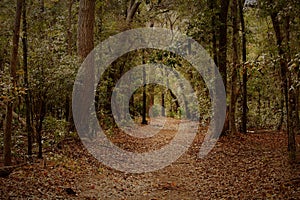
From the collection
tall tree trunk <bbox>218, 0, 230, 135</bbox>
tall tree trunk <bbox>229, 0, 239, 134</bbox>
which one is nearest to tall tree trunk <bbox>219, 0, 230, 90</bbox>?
tall tree trunk <bbox>218, 0, 230, 135</bbox>

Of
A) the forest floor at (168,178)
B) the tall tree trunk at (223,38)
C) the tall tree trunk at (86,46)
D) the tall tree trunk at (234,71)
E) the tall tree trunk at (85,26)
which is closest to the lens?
the forest floor at (168,178)

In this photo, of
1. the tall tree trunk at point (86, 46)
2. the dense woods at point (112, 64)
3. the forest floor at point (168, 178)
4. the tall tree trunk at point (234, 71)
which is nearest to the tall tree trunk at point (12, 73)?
the dense woods at point (112, 64)

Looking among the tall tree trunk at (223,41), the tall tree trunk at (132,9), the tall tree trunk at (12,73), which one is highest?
the tall tree trunk at (132,9)

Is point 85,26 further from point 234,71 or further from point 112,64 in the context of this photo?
point 234,71

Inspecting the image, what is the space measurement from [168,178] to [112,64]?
11458mm

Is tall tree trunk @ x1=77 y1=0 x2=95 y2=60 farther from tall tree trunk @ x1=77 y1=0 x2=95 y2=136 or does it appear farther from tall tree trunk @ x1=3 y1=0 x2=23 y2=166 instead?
tall tree trunk @ x1=3 y1=0 x2=23 y2=166

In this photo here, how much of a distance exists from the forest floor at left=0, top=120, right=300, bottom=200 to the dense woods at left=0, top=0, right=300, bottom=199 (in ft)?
0.75

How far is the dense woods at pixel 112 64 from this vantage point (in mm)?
10047

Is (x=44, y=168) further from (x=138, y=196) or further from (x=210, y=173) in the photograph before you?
(x=210, y=173)

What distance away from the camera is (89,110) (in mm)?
16047

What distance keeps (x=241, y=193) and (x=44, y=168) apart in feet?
18.7

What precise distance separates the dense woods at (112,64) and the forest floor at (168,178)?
0.23m

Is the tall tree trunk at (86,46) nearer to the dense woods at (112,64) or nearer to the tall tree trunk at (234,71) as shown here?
the dense woods at (112,64)

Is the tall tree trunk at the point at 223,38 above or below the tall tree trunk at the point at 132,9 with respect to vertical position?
below
